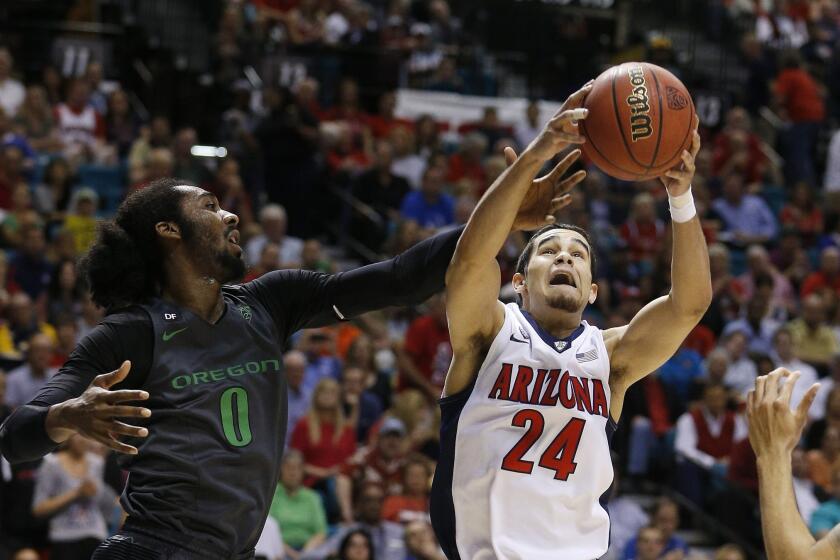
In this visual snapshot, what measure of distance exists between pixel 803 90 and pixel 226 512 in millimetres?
13788

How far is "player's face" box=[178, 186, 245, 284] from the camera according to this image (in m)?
4.48

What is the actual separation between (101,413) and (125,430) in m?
0.09

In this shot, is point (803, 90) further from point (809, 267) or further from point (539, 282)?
point (539, 282)

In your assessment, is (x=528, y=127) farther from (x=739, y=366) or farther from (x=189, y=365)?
(x=189, y=365)

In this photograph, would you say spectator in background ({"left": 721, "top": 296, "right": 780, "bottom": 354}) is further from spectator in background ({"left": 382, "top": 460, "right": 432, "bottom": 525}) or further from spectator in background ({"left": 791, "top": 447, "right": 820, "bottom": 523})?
spectator in background ({"left": 382, "top": 460, "right": 432, "bottom": 525})

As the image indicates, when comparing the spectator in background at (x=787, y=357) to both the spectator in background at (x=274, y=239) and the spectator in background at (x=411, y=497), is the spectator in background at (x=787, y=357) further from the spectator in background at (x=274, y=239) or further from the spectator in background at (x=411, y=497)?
the spectator in background at (x=274, y=239)

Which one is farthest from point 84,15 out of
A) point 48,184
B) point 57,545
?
point 57,545

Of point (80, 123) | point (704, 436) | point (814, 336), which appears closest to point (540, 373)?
point (704, 436)

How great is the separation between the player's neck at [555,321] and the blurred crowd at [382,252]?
14.3ft

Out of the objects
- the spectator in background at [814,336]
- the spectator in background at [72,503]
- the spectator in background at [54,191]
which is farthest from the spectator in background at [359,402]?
the spectator in background at [814,336]

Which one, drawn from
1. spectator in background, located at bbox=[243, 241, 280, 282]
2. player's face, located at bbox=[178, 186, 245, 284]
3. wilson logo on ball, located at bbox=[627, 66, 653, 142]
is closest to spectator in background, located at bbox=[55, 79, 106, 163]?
spectator in background, located at bbox=[243, 241, 280, 282]

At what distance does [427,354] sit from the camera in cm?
1105

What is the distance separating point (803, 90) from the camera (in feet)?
54.0

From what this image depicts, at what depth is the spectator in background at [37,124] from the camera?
1252 centimetres
